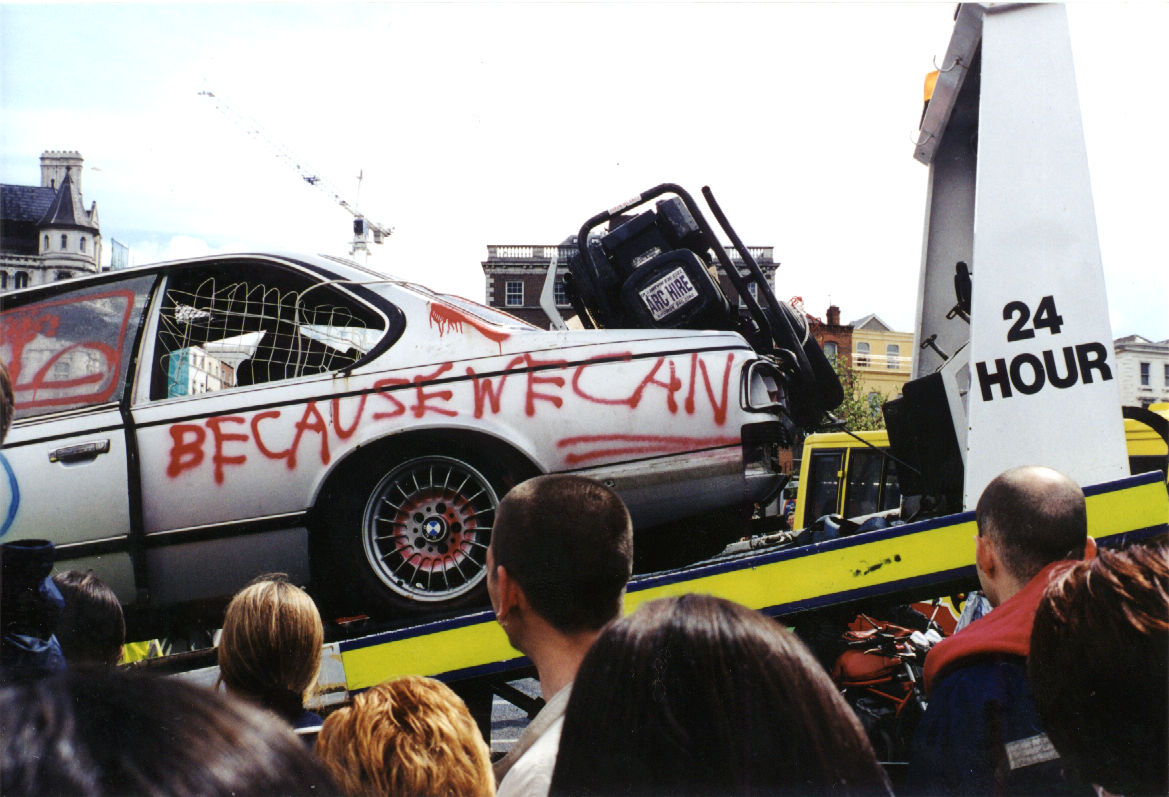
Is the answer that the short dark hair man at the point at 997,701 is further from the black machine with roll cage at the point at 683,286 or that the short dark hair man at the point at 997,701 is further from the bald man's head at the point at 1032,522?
the black machine with roll cage at the point at 683,286

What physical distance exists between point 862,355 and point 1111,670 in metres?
3.25

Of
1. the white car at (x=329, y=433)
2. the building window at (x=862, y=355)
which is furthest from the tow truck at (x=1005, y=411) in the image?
the building window at (x=862, y=355)

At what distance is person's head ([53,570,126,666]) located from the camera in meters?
2.59

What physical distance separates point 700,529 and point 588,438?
1.80 feet

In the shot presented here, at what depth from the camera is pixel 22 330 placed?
10.5 feet

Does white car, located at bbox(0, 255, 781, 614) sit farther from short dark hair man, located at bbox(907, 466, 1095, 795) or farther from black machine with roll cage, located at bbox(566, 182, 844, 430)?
short dark hair man, located at bbox(907, 466, 1095, 795)

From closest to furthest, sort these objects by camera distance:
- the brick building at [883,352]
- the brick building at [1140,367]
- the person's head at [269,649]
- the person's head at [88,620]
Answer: the person's head at [269,649]
the person's head at [88,620]
the brick building at [1140,367]
the brick building at [883,352]

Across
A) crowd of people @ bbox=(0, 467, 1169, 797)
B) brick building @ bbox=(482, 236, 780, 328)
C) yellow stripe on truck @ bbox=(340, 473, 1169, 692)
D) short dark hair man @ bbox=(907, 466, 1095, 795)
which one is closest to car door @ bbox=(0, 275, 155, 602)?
crowd of people @ bbox=(0, 467, 1169, 797)

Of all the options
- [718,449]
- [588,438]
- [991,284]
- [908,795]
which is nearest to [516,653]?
[588,438]

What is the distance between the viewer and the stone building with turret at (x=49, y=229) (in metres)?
2.78

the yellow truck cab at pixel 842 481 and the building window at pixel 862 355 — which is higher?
the building window at pixel 862 355

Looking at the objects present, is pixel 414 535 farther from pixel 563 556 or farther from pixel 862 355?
pixel 862 355

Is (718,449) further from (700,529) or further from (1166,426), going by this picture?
(1166,426)

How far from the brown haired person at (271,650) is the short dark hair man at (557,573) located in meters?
0.61
